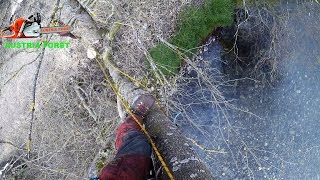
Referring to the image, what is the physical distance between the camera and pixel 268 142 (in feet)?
16.4

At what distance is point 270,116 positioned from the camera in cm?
499

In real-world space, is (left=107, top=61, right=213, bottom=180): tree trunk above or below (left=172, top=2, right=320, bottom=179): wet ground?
above

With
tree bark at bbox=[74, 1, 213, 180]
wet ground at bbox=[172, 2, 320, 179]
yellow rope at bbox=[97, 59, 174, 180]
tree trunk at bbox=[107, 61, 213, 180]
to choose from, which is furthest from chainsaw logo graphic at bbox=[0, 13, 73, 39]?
wet ground at bbox=[172, 2, 320, 179]

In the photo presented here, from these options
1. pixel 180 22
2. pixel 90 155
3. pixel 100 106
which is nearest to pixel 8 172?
pixel 90 155

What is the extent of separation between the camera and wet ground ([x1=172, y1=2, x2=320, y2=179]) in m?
4.90

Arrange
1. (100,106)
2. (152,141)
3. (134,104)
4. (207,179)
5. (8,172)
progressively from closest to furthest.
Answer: (207,179) → (152,141) → (134,104) → (100,106) → (8,172)

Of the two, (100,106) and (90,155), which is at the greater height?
(100,106)

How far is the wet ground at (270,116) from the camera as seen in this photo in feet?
16.1

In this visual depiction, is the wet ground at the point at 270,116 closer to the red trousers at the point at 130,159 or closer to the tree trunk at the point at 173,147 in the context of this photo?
the tree trunk at the point at 173,147

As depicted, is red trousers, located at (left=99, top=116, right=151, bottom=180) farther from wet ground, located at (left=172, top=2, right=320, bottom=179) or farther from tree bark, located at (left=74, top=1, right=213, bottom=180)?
wet ground, located at (left=172, top=2, right=320, bottom=179)

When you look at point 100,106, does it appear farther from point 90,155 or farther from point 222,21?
point 222,21

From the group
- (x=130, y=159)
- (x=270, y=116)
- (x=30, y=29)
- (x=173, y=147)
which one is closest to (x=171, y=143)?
(x=173, y=147)

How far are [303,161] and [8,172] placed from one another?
139 inches

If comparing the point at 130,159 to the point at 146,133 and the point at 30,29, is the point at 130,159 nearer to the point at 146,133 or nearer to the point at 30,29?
the point at 146,133
